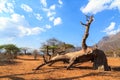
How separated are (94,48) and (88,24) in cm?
179

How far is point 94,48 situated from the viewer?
17156 mm

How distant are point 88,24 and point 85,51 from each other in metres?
1.96

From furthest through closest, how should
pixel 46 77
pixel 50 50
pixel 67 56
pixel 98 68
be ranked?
pixel 50 50 → pixel 67 56 → pixel 98 68 → pixel 46 77

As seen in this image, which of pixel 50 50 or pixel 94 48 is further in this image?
pixel 50 50

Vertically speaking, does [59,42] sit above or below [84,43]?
above

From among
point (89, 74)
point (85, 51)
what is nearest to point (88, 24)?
point (85, 51)

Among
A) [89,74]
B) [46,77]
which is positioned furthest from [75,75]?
[46,77]

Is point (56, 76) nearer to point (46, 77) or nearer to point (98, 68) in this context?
point (46, 77)

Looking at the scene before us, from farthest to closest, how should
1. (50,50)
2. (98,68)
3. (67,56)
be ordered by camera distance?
(50,50)
(67,56)
(98,68)

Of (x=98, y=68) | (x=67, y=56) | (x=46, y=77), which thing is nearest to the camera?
(x=46, y=77)

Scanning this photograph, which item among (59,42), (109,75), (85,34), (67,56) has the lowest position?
(109,75)

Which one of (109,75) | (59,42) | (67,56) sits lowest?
(109,75)

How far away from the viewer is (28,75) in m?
14.3

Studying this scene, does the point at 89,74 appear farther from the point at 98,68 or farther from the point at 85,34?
the point at 85,34
